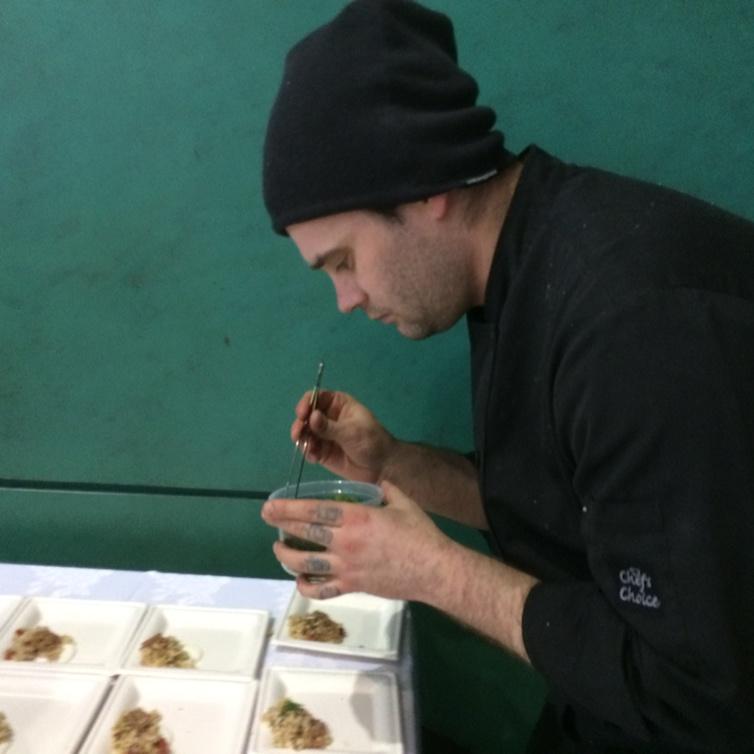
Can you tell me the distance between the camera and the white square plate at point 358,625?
1221 millimetres

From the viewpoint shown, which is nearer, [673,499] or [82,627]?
[673,499]

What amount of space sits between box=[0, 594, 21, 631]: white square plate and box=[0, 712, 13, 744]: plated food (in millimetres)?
229

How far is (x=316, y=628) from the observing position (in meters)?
1.27

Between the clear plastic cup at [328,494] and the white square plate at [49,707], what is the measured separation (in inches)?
12.9

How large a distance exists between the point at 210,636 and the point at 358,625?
243mm

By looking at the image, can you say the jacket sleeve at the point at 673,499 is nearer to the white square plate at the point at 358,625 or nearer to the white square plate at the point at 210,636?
the white square plate at the point at 358,625

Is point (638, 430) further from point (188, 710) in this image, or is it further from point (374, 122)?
point (188, 710)

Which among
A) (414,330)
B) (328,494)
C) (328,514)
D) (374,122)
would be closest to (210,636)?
(328,494)

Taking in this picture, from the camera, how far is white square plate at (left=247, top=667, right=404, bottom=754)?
1.04 meters

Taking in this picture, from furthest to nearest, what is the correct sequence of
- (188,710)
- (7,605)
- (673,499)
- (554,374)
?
(7,605) < (188,710) < (554,374) < (673,499)

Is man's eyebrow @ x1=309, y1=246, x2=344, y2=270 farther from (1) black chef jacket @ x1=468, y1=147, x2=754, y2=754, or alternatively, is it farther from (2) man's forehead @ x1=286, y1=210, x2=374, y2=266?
(1) black chef jacket @ x1=468, y1=147, x2=754, y2=754

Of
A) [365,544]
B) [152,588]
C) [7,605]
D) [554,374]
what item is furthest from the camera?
[152,588]

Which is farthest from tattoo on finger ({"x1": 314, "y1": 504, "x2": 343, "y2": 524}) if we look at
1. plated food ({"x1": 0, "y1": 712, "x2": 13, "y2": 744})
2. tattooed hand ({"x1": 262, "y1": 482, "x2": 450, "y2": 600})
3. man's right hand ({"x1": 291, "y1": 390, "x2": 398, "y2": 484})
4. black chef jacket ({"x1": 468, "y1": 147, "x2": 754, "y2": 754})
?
plated food ({"x1": 0, "y1": 712, "x2": 13, "y2": 744})

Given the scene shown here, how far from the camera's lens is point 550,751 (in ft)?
4.11
